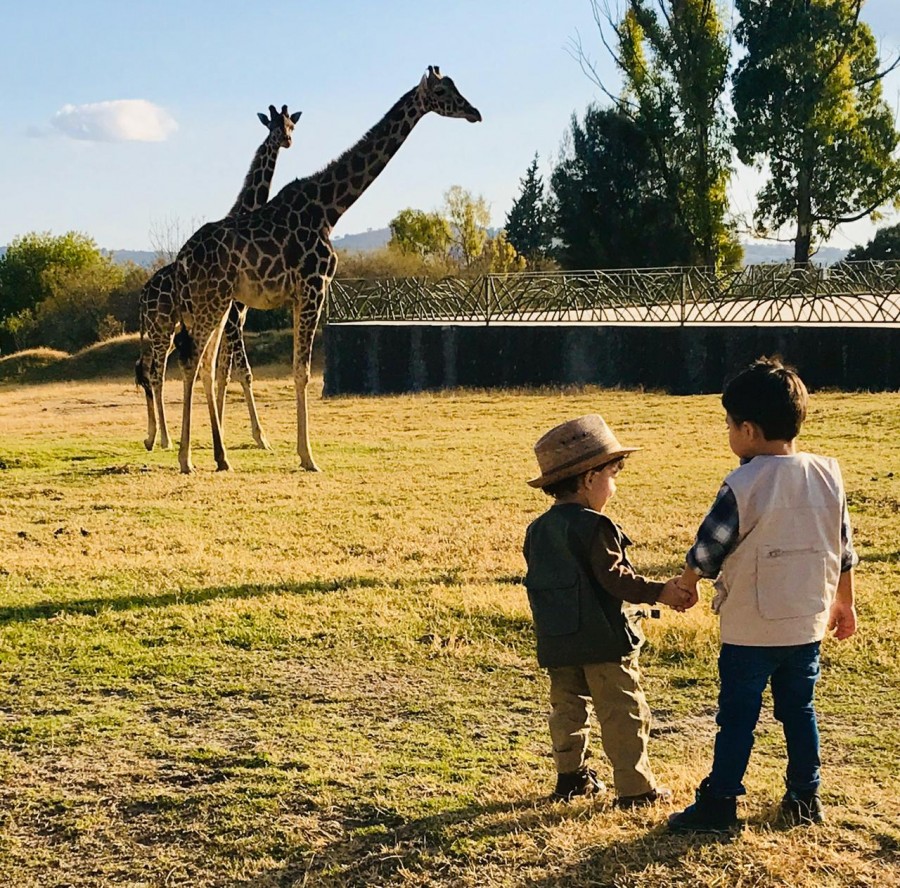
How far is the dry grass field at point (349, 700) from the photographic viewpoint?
3.62 metres

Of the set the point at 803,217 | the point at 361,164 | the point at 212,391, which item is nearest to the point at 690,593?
the point at 212,391

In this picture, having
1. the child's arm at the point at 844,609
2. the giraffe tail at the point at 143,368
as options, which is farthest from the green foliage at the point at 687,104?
the child's arm at the point at 844,609

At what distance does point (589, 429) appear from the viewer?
12.6 feet

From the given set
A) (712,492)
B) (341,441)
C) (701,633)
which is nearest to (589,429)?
(701,633)

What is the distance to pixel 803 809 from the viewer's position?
3701 millimetres

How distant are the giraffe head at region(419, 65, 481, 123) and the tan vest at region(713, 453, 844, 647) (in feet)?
31.4

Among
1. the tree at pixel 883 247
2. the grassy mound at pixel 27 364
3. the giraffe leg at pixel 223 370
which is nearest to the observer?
the giraffe leg at pixel 223 370

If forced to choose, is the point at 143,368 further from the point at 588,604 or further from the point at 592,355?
the point at 588,604

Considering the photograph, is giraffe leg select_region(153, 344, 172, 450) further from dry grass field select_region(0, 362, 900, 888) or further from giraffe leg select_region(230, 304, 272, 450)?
dry grass field select_region(0, 362, 900, 888)

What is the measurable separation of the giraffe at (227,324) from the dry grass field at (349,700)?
2900 millimetres

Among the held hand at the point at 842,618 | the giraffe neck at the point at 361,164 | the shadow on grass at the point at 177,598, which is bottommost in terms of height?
the shadow on grass at the point at 177,598

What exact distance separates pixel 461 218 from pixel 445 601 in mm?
43714

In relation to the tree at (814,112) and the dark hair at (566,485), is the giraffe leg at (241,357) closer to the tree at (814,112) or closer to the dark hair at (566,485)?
the dark hair at (566,485)

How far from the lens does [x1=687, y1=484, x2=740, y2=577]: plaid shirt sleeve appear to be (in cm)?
355
